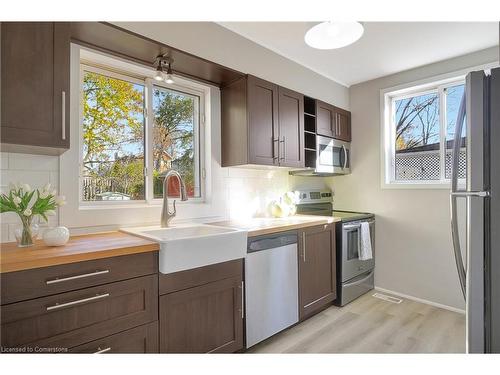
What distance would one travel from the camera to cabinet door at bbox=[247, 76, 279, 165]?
231 cm

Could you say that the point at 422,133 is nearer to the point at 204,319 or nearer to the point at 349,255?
the point at 349,255

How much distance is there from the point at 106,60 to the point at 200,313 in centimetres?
179

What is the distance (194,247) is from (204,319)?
472mm

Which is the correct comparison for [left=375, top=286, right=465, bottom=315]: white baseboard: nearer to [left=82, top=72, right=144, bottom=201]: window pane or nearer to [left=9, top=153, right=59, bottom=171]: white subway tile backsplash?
[left=82, top=72, right=144, bottom=201]: window pane

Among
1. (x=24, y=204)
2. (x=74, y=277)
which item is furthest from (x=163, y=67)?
(x=74, y=277)

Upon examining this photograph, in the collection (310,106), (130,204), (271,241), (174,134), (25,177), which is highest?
(310,106)

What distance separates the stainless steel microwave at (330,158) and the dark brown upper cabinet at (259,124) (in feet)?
1.14

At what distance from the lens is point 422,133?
297 cm

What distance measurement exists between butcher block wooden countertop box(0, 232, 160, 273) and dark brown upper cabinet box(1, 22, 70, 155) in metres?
0.50

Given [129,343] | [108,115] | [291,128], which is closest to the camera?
[129,343]
